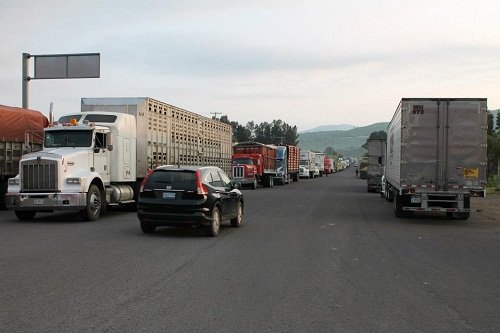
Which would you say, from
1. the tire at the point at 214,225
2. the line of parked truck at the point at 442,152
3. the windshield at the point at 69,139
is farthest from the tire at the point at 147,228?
the line of parked truck at the point at 442,152

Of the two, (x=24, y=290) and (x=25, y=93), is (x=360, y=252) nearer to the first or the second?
(x=24, y=290)

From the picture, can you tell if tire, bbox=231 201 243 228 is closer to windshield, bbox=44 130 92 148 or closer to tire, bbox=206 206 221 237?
tire, bbox=206 206 221 237

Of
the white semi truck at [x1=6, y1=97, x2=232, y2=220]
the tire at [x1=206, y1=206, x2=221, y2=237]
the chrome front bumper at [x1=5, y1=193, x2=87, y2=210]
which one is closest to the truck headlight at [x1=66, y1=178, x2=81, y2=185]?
the white semi truck at [x1=6, y1=97, x2=232, y2=220]

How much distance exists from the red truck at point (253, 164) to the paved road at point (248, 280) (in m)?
23.8

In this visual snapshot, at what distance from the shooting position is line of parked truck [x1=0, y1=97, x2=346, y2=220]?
15.2m

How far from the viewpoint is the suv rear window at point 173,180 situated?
490 inches

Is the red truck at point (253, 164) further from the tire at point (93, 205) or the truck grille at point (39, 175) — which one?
the truck grille at point (39, 175)

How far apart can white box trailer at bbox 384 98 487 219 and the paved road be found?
8.47 ft

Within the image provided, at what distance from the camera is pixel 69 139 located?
A: 16.5 m

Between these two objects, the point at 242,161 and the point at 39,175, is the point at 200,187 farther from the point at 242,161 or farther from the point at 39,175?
the point at 242,161

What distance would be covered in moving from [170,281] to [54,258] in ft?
9.44

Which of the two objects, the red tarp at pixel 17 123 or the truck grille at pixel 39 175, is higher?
the red tarp at pixel 17 123

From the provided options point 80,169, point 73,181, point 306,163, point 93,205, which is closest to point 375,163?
point 93,205

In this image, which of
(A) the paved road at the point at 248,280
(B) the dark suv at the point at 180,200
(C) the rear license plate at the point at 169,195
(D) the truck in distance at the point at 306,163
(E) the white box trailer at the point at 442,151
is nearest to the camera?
(A) the paved road at the point at 248,280
